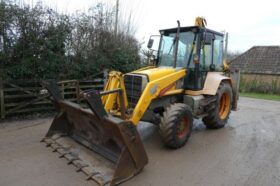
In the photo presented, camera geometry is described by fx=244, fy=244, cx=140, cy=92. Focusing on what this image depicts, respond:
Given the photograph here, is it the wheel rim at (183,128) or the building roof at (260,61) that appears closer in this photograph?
the wheel rim at (183,128)

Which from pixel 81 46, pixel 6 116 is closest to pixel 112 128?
pixel 6 116

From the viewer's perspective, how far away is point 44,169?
3.69 m

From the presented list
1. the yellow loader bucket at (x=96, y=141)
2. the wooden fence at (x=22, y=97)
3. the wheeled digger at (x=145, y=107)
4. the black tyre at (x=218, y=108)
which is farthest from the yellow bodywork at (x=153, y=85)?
the wooden fence at (x=22, y=97)

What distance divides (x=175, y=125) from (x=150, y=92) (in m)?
0.74

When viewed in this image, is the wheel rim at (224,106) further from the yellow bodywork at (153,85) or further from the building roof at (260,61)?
the building roof at (260,61)

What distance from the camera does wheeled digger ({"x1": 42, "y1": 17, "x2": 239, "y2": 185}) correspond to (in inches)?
137

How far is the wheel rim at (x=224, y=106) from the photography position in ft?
21.0

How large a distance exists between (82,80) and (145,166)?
15.2 ft

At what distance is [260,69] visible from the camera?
21219 mm

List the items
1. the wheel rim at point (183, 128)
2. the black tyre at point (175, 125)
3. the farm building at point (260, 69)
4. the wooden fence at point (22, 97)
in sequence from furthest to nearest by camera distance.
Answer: the farm building at point (260, 69)
the wooden fence at point (22, 97)
the wheel rim at point (183, 128)
the black tyre at point (175, 125)

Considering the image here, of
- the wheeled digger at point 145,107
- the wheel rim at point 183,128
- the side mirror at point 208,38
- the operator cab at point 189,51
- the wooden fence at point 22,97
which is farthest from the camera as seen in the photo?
the wooden fence at point 22,97

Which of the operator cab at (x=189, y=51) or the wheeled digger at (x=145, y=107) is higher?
the operator cab at (x=189, y=51)

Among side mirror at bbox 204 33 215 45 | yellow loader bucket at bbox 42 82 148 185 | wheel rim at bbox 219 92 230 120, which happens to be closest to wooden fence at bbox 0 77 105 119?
yellow loader bucket at bbox 42 82 148 185

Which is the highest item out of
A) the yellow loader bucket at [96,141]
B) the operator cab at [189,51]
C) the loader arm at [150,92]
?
the operator cab at [189,51]
